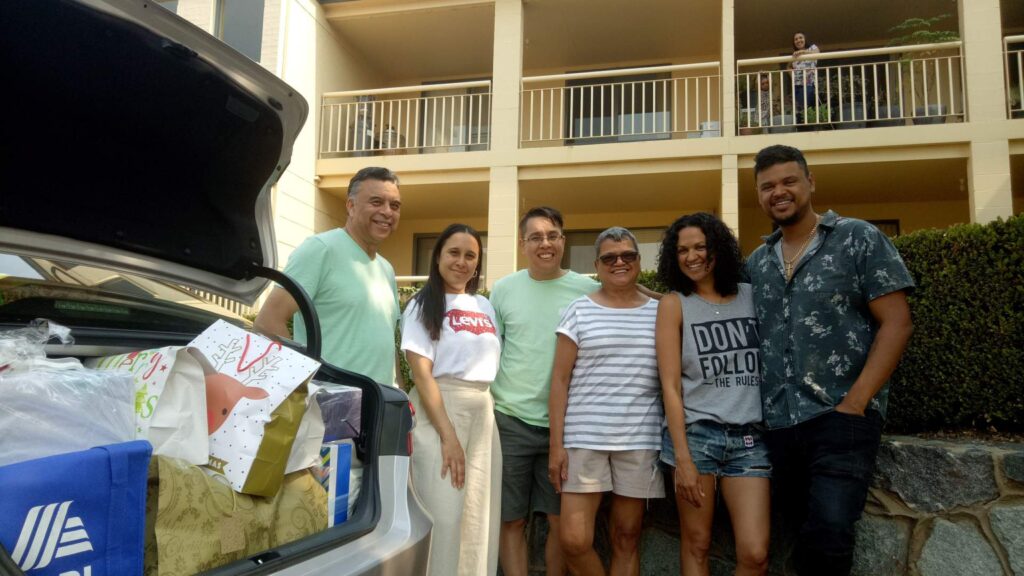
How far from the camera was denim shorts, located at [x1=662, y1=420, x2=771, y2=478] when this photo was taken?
2602 millimetres

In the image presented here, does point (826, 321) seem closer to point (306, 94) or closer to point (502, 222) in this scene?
point (502, 222)

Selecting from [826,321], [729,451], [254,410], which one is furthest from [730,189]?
[254,410]

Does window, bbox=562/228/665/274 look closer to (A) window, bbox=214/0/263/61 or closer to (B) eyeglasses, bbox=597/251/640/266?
(A) window, bbox=214/0/263/61

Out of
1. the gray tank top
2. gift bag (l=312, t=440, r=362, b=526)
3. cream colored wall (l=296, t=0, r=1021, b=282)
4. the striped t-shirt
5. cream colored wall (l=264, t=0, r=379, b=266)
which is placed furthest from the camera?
cream colored wall (l=264, t=0, r=379, b=266)

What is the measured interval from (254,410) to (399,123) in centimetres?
1014

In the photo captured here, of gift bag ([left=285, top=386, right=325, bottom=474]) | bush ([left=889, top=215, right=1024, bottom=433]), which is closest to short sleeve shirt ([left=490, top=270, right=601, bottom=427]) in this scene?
gift bag ([left=285, top=386, right=325, bottom=474])

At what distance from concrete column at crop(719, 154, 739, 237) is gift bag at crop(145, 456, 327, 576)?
8630 millimetres

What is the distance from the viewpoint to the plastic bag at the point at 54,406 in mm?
1189

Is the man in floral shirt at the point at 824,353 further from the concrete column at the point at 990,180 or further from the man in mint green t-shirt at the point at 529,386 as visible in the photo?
the concrete column at the point at 990,180

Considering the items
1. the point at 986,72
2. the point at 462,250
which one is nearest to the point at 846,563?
the point at 462,250

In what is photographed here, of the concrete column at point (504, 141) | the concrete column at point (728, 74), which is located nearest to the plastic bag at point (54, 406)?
the concrete column at point (504, 141)

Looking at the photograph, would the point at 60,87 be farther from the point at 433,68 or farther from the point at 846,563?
the point at 433,68

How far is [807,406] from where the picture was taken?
246 centimetres

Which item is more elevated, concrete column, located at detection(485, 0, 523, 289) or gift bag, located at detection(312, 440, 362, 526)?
concrete column, located at detection(485, 0, 523, 289)
